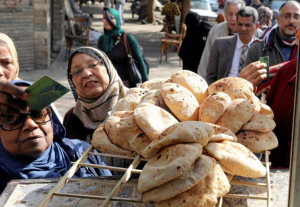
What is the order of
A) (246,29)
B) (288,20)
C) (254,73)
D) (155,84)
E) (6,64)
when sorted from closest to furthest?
(155,84) → (254,73) → (6,64) → (288,20) → (246,29)

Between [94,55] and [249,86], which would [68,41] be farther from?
[249,86]

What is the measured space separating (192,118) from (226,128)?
222mm

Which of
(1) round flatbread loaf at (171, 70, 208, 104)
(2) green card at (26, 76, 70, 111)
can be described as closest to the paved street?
(1) round flatbread loaf at (171, 70, 208, 104)

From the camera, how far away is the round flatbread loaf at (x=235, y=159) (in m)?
1.87

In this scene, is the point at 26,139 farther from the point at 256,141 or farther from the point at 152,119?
the point at 256,141

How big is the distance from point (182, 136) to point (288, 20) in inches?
158

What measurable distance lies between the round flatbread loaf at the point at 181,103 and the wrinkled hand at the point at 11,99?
67 centimetres

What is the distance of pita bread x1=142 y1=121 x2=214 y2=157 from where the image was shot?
5.96 ft

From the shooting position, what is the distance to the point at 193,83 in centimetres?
246

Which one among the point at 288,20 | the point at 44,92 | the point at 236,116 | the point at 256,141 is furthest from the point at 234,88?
the point at 288,20

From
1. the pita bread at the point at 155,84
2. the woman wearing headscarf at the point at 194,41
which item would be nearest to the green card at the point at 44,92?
the pita bread at the point at 155,84

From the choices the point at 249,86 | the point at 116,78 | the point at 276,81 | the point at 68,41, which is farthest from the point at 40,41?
the point at 249,86

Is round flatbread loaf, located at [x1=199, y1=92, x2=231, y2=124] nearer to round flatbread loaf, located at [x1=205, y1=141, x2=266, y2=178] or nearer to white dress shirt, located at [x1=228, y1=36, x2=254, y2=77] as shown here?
round flatbread loaf, located at [x1=205, y1=141, x2=266, y2=178]

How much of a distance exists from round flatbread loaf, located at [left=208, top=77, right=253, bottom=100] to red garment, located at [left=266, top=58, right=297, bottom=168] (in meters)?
0.89
